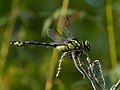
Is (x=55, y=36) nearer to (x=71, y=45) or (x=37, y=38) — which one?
(x=71, y=45)

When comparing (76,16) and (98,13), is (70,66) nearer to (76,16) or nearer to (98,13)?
(98,13)

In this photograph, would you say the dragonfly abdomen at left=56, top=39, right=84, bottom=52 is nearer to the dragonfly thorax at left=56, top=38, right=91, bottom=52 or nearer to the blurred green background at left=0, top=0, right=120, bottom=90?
the dragonfly thorax at left=56, top=38, right=91, bottom=52

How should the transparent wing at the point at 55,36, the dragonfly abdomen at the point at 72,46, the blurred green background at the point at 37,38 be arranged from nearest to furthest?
the dragonfly abdomen at the point at 72,46
the transparent wing at the point at 55,36
the blurred green background at the point at 37,38

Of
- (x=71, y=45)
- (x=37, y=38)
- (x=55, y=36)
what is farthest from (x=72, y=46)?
(x=37, y=38)

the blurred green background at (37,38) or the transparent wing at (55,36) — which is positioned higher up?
the blurred green background at (37,38)

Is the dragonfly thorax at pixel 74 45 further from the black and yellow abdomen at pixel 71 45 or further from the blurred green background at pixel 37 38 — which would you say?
the blurred green background at pixel 37 38

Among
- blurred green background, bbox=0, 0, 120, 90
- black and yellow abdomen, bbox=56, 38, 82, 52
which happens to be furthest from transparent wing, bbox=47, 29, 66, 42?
blurred green background, bbox=0, 0, 120, 90

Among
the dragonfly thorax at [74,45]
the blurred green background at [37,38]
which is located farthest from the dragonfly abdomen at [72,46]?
the blurred green background at [37,38]

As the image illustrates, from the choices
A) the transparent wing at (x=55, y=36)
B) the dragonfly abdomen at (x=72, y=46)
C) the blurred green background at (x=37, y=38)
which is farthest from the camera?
the blurred green background at (x=37, y=38)

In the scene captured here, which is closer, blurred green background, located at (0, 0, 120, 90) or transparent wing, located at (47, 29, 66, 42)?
transparent wing, located at (47, 29, 66, 42)
